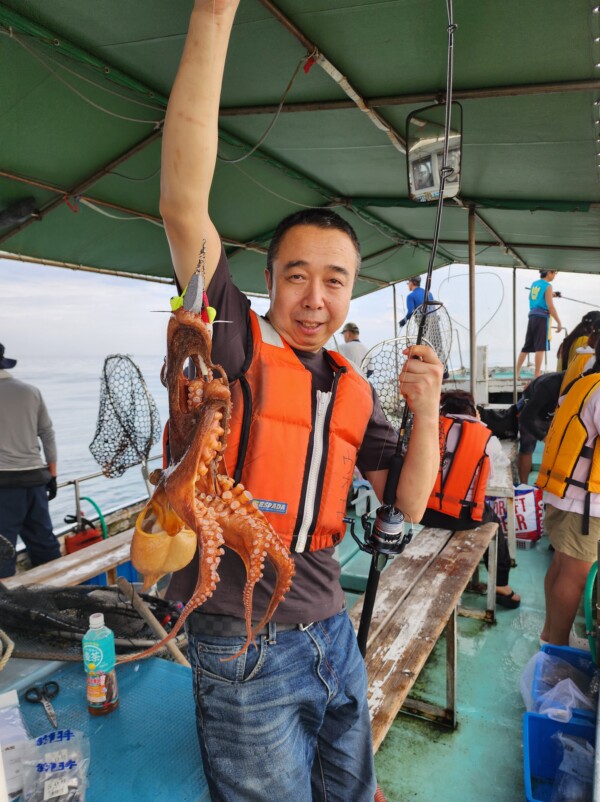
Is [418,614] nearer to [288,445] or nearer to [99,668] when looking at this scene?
[99,668]

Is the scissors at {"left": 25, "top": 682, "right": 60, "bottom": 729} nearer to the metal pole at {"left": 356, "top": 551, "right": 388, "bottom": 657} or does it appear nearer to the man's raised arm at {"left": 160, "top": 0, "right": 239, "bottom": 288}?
the metal pole at {"left": 356, "top": 551, "right": 388, "bottom": 657}

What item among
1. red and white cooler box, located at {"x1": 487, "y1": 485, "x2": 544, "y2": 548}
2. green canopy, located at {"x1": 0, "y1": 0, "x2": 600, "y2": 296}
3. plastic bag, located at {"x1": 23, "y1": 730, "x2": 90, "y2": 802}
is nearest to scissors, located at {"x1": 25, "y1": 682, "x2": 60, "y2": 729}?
plastic bag, located at {"x1": 23, "y1": 730, "x2": 90, "y2": 802}

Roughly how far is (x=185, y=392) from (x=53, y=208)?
18.2 feet

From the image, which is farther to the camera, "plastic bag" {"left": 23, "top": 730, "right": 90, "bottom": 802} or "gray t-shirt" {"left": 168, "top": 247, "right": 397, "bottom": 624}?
"plastic bag" {"left": 23, "top": 730, "right": 90, "bottom": 802}

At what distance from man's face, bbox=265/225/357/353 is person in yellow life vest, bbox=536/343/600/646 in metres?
2.78

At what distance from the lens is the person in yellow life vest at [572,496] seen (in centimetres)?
357

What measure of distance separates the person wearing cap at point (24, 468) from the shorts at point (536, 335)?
35.8 feet

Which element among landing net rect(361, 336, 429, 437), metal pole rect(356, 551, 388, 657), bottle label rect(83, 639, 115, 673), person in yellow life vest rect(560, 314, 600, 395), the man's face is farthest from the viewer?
landing net rect(361, 336, 429, 437)

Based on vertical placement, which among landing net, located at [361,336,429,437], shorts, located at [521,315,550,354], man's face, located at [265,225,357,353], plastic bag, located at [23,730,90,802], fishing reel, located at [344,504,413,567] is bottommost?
plastic bag, located at [23,730,90,802]

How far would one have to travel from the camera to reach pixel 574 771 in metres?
2.57

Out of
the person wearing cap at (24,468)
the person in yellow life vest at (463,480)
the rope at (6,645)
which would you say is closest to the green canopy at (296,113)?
the person wearing cap at (24,468)

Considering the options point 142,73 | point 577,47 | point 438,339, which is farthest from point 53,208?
point 577,47

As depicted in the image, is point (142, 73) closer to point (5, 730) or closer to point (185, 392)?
point (185, 392)

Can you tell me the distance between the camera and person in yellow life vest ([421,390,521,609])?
470 cm
